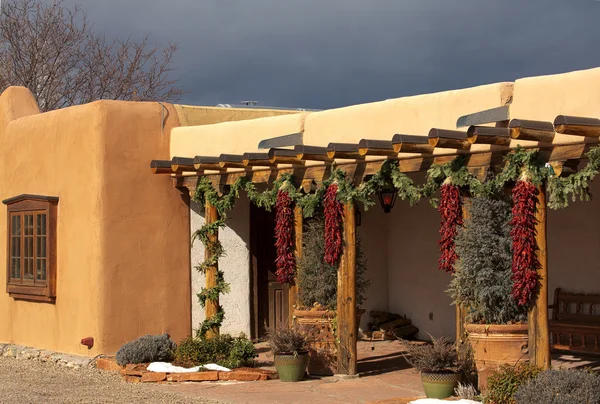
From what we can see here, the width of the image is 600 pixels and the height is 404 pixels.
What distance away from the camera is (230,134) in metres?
12.6

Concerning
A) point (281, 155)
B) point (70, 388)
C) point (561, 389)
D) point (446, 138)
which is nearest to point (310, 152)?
point (281, 155)

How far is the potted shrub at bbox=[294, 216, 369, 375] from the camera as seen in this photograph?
35.7 ft

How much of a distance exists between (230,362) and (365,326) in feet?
11.8

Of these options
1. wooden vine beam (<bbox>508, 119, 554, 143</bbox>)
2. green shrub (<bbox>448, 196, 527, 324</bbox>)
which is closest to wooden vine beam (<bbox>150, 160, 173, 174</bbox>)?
green shrub (<bbox>448, 196, 527, 324</bbox>)

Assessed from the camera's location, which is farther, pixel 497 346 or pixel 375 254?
pixel 375 254

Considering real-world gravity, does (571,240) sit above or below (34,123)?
below

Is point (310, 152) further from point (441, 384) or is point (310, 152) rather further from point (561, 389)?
point (561, 389)

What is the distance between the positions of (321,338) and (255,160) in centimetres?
230

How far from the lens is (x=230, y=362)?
37.2 feet

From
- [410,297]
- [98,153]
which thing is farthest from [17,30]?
[410,297]

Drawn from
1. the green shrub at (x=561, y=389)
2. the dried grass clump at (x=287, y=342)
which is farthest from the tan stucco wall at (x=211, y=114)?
the green shrub at (x=561, y=389)

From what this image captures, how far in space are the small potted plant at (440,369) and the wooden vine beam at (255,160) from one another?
340 centimetres

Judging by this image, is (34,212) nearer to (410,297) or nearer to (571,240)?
(410,297)

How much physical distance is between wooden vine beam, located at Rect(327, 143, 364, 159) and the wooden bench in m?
3.37
